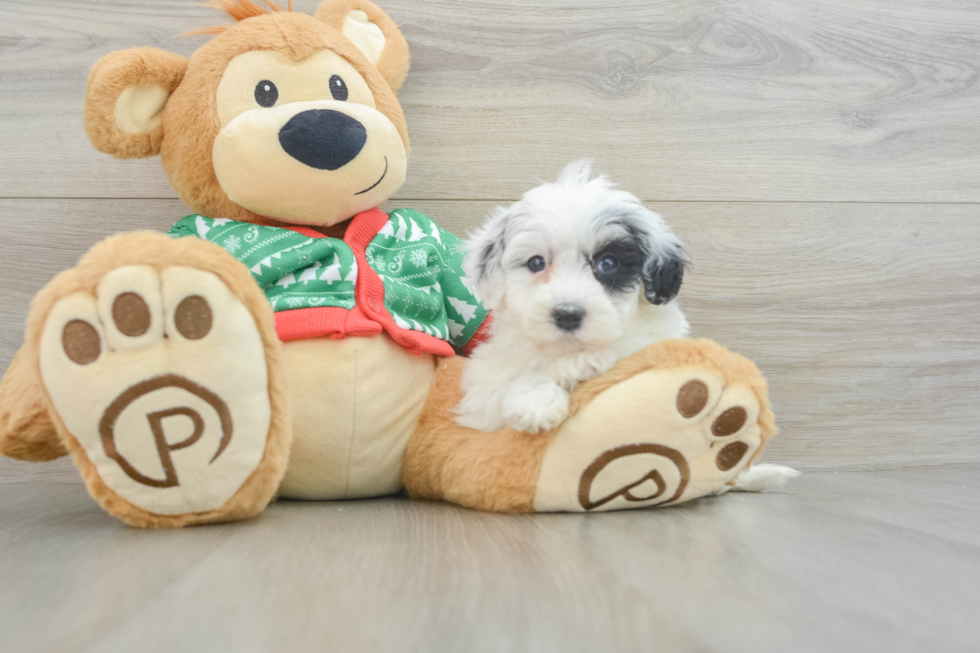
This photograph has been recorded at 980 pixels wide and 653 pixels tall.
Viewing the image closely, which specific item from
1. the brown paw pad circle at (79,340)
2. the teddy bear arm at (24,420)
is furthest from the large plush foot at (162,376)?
the teddy bear arm at (24,420)

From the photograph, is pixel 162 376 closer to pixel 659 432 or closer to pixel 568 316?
pixel 568 316

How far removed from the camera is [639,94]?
53.8 inches

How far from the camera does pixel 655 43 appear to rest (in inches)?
53.7

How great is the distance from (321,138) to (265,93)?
0.41 ft

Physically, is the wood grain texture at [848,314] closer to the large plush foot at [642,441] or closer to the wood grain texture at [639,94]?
the wood grain texture at [639,94]

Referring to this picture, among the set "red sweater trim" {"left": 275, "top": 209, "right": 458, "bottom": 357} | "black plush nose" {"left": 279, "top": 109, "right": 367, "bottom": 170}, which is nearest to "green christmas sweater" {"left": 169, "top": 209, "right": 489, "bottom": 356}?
"red sweater trim" {"left": 275, "top": 209, "right": 458, "bottom": 357}

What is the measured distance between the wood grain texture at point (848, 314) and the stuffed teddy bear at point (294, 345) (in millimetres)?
316

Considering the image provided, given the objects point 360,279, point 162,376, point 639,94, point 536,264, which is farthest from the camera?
point 639,94

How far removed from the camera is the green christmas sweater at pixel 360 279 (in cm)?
100

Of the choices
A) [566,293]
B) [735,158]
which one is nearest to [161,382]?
[566,293]

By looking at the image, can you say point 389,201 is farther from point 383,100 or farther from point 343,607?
point 343,607

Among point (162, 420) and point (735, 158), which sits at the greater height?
point (735, 158)

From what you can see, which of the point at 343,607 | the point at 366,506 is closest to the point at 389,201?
the point at 366,506

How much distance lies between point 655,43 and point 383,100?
599 millimetres
